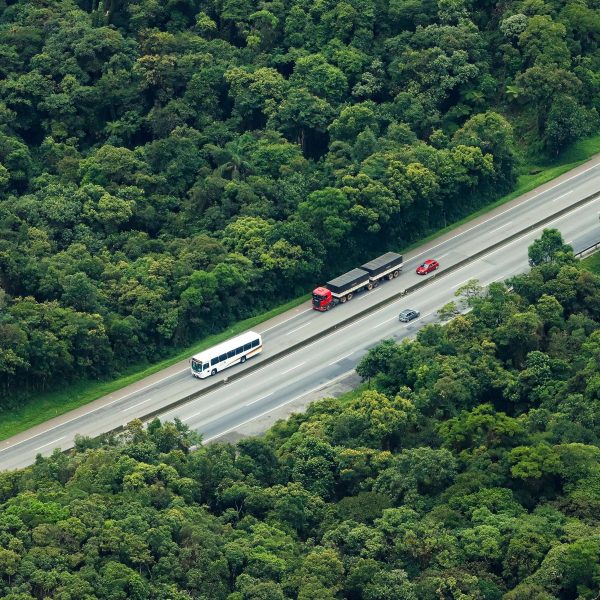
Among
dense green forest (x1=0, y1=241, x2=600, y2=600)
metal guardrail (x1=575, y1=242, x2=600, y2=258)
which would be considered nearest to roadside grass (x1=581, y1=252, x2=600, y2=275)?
metal guardrail (x1=575, y1=242, x2=600, y2=258)

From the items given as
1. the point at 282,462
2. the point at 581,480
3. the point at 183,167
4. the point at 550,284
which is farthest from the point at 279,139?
the point at 581,480

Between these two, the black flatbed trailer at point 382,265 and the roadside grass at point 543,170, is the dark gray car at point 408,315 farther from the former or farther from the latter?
the roadside grass at point 543,170

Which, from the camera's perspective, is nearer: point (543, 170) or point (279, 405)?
point (279, 405)

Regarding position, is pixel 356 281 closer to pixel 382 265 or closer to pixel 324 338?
pixel 382 265

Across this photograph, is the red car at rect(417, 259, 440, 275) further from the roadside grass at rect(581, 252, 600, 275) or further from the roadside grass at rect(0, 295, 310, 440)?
the roadside grass at rect(0, 295, 310, 440)

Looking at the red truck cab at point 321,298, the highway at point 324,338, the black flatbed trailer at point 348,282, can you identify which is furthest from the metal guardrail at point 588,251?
the red truck cab at point 321,298

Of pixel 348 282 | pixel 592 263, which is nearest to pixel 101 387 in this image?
pixel 348 282
